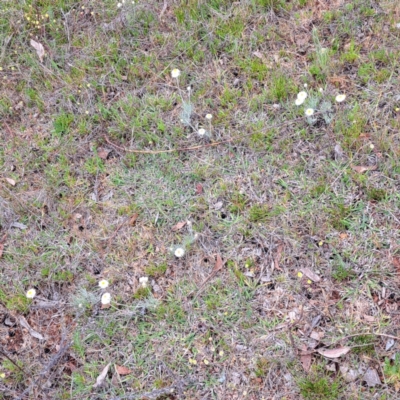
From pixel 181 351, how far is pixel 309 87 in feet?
6.64

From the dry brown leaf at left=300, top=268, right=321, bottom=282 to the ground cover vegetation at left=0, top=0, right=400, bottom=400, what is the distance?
0.04 ft

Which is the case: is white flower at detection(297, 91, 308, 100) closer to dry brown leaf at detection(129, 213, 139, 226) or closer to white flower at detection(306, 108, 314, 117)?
white flower at detection(306, 108, 314, 117)

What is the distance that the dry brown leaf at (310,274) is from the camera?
2.62m

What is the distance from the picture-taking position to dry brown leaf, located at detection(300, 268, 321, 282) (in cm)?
262

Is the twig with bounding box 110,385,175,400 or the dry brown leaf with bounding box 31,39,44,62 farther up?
the dry brown leaf with bounding box 31,39,44,62

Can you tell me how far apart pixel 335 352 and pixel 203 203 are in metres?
1.22

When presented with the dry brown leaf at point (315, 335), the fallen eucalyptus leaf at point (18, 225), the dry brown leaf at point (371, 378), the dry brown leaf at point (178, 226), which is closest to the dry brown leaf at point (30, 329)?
the fallen eucalyptus leaf at point (18, 225)

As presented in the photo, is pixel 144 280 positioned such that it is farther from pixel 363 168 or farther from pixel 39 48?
pixel 39 48

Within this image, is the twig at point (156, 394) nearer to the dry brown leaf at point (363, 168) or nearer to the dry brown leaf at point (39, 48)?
the dry brown leaf at point (363, 168)

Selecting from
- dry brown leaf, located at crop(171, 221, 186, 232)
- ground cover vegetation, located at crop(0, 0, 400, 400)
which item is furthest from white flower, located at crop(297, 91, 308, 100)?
dry brown leaf, located at crop(171, 221, 186, 232)

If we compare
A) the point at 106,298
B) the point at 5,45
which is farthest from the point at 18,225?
the point at 5,45

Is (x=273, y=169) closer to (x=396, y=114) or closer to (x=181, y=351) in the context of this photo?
(x=396, y=114)

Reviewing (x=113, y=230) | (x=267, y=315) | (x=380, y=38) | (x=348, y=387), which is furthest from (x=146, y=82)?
(x=348, y=387)

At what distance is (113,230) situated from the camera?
3043 mm
